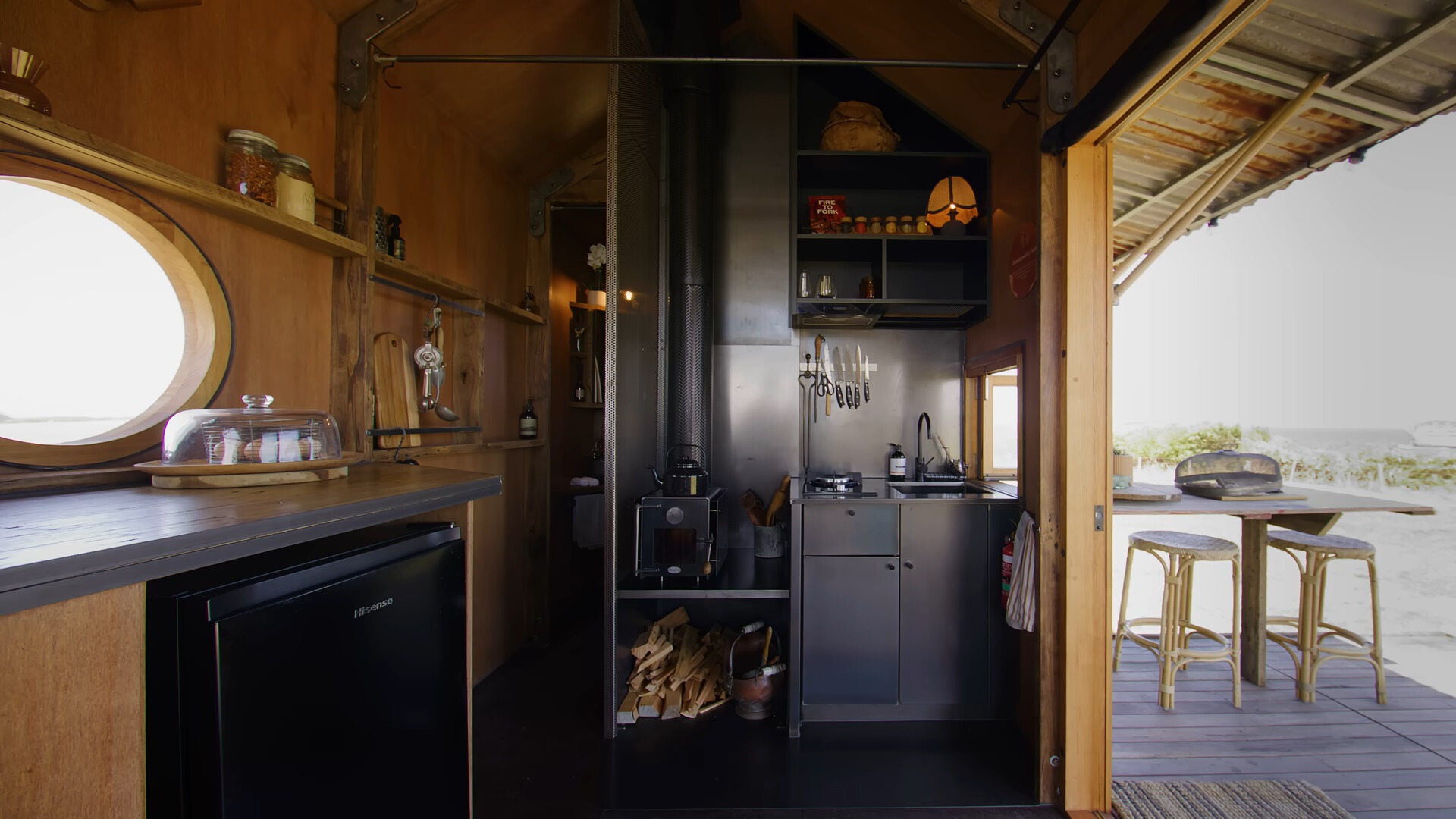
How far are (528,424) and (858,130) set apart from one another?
255cm

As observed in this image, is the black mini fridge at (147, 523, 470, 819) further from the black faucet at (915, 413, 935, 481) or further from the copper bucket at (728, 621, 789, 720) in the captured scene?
the black faucet at (915, 413, 935, 481)

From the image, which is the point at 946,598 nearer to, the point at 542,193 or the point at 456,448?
the point at 456,448

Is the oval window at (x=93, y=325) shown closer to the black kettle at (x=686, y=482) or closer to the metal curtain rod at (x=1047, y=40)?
the black kettle at (x=686, y=482)

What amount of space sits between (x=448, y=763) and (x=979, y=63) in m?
2.72

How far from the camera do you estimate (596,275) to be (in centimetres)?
470

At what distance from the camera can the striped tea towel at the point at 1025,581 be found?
2.23 meters

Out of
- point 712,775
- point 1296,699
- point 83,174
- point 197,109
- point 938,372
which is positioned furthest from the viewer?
point 938,372

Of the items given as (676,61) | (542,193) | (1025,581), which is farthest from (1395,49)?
(542,193)

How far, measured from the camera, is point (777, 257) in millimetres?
3473

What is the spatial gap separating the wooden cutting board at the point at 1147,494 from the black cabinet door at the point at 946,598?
88cm

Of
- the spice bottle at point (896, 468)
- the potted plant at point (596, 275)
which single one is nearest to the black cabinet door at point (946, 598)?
the spice bottle at point (896, 468)

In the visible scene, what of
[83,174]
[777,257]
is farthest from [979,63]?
[83,174]

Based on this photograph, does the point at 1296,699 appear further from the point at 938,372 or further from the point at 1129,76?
the point at 1129,76

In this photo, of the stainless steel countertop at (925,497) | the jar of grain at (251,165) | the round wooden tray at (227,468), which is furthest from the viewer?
the stainless steel countertop at (925,497)
